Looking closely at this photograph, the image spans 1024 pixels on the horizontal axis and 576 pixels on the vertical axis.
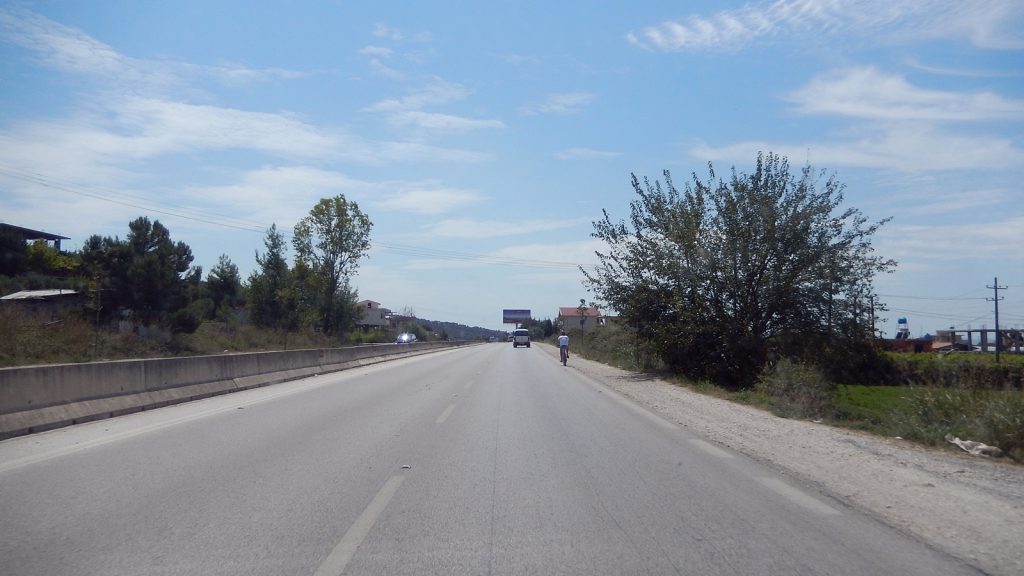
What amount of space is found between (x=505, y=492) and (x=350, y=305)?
225 feet

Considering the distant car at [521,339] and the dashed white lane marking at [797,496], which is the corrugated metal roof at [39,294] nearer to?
the dashed white lane marking at [797,496]

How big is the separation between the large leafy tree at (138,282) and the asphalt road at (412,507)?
103 feet

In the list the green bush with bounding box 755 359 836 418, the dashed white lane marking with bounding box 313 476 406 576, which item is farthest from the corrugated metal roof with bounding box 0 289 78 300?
the dashed white lane marking with bounding box 313 476 406 576

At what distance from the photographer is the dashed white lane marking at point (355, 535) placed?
5969 mm

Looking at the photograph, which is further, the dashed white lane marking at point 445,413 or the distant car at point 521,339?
the distant car at point 521,339

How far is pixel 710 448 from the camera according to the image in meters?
12.3

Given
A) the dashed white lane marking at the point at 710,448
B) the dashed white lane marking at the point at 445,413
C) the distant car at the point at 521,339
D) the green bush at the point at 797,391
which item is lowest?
the dashed white lane marking at the point at 710,448

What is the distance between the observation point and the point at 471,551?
21.1 feet

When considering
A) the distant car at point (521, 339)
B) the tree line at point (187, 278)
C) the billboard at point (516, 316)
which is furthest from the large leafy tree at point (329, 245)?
the billboard at point (516, 316)

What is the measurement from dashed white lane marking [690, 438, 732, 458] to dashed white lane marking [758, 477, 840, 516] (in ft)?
6.16

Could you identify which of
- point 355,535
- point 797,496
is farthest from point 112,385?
point 797,496

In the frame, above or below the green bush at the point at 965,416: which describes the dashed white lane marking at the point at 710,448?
below

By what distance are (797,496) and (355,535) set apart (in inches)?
187

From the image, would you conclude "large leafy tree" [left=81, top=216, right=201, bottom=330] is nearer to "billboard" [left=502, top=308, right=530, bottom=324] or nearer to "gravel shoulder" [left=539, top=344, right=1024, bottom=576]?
"gravel shoulder" [left=539, top=344, right=1024, bottom=576]
